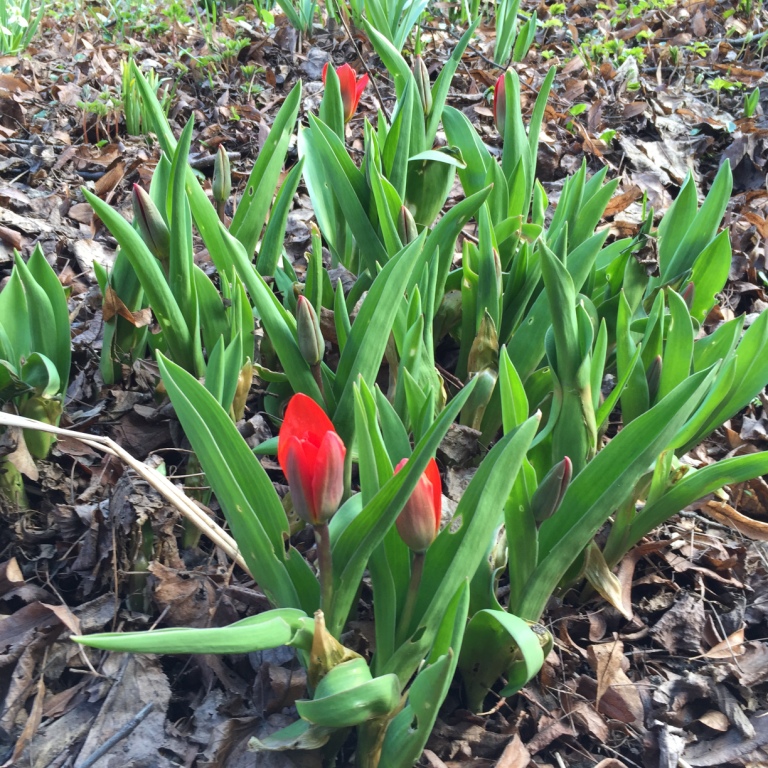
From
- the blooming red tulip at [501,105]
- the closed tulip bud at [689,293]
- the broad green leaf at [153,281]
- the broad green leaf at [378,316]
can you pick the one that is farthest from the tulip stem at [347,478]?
the blooming red tulip at [501,105]

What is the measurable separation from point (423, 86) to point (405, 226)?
501 mm

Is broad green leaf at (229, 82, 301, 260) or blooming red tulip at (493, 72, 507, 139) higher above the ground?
blooming red tulip at (493, 72, 507, 139)

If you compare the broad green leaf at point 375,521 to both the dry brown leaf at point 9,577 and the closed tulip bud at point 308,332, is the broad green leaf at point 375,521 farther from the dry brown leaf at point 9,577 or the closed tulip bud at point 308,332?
the dry brown leaf at point 9,577

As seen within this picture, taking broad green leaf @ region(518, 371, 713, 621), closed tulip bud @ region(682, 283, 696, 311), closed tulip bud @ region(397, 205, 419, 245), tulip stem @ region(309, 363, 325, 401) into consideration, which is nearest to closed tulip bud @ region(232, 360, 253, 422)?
tulip stem @ region(309, 363, 325, 401)

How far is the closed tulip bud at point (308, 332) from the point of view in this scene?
1.12 m

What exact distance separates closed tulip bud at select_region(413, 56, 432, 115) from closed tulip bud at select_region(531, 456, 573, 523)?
1.17m

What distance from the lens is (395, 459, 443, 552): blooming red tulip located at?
788 mm

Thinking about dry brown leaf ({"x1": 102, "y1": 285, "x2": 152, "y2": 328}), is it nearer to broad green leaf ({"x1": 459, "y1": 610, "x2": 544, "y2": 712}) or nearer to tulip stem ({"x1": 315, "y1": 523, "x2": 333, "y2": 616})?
tulip stem ({"x1": 315, "y1": 523, "x2": 333, "y2": 616})

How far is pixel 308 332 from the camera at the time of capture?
1.15 meters

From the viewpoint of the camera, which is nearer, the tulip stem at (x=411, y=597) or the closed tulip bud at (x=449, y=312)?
the tulip stem at (x=411, y=597)

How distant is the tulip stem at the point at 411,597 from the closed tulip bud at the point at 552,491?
17 centimetres

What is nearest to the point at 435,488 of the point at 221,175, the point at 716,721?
the point at 716,721

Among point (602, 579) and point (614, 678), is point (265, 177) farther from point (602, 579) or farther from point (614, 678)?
point (614, 678)

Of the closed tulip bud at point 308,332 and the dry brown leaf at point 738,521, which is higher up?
the closed tulip bud at point 308,332
